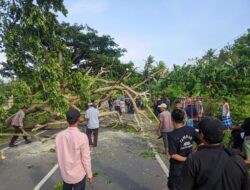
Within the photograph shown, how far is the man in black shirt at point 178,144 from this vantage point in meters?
4.45

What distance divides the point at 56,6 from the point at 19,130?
534 cm

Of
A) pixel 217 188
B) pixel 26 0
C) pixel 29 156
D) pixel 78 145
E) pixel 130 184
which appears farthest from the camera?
pixel 26 0

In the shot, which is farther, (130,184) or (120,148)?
(120,148)

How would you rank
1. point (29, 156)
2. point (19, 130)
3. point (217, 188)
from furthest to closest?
point (19, 130) < point (29, 156) < point (217, 188)

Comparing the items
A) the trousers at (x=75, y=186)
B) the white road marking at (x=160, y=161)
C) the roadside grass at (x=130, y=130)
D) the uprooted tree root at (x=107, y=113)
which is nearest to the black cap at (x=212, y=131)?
the trousers at (x=75, y=186)

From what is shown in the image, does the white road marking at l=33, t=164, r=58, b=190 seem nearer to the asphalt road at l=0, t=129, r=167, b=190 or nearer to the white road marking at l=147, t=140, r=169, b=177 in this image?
the asphalt road at l=0, t=129, r=167, b=190

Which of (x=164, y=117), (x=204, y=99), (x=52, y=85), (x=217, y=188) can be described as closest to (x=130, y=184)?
(x=164, y=117)

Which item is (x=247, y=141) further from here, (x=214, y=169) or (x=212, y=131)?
(x=214, y=169)

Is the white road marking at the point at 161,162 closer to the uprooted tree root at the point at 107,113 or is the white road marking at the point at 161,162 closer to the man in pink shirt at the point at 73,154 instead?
the man in pink shirt at the point at 73,154

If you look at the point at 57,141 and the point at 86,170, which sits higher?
the point at 57,141

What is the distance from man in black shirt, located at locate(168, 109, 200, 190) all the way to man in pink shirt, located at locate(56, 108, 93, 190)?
1.26 m

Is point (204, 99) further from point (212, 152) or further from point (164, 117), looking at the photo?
point (212, 152)

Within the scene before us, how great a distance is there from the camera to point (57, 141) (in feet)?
14.2

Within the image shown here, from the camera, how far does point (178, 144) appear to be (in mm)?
4457
